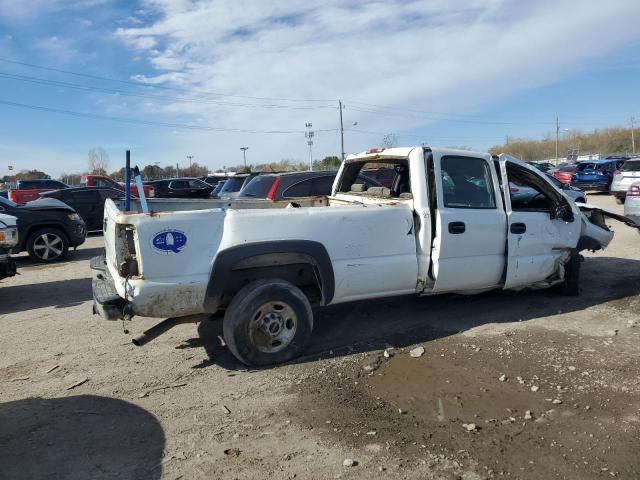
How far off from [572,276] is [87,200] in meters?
13.1

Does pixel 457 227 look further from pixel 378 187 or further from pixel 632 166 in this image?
pixel 632 166

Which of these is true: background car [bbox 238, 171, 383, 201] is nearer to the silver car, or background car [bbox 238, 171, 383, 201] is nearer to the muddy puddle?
the muddy puddle

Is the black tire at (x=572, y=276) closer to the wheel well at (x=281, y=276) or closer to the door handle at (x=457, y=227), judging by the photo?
the door handle at (x=457, y=227)

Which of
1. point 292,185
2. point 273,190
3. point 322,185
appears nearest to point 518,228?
point 322,185

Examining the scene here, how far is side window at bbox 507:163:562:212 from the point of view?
18.9 feet

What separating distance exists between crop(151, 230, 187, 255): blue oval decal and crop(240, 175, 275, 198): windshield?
5.06m

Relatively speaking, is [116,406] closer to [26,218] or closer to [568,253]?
[568,253]

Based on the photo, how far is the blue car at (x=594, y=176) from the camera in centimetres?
2365

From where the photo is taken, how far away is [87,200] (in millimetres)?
14625

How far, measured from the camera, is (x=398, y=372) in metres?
4.32

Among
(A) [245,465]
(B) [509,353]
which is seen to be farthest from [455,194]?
(A) [245,465]

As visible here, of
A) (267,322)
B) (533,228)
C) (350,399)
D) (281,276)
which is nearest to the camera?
(350,399)

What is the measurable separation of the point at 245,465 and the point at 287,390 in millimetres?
1022

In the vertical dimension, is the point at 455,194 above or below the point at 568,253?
above
